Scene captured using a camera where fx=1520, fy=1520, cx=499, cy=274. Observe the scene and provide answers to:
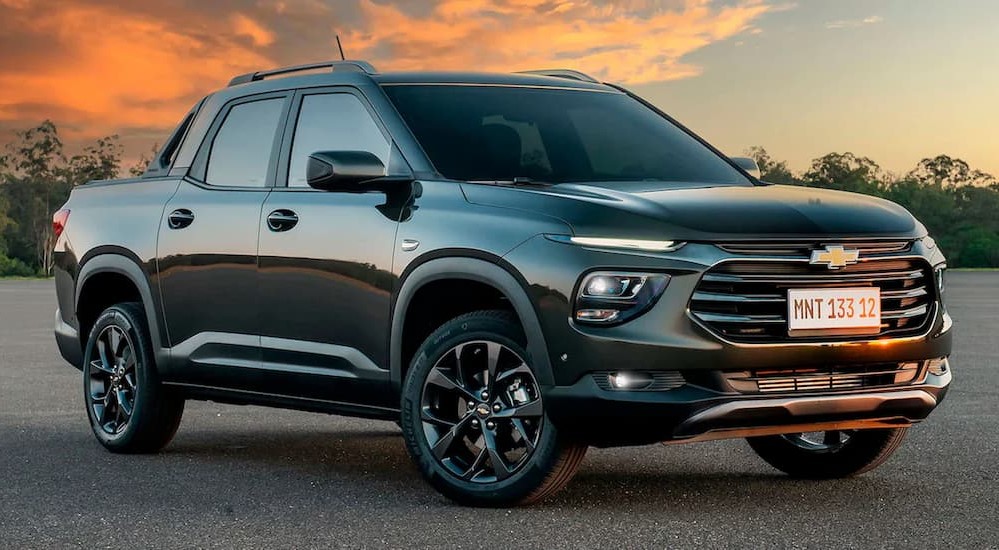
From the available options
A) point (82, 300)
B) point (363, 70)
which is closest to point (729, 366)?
point (363, 70)

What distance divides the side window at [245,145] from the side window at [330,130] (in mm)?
235

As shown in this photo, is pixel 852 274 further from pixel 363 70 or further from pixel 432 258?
pixel 363 70

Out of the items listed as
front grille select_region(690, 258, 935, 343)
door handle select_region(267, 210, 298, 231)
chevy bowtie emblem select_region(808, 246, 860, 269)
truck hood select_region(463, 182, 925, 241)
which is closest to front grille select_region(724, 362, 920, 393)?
front grille select_region(690, 258, 935, 343)

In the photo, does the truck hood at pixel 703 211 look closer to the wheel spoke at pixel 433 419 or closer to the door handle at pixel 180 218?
the wheel spoke at pixel 433 419

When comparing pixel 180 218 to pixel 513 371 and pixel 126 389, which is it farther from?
pixel 513 371

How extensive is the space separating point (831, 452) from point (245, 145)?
341 cm

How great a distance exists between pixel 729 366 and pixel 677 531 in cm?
67

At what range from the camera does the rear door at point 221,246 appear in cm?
766

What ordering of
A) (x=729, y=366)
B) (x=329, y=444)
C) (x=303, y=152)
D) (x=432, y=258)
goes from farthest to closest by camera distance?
(x=329, y=444) → (x=303, y=152) → (x=432, y=258) → (x=729, y=366)

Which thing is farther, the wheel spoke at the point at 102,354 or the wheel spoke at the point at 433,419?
the wheel spoke at the point at 102,354

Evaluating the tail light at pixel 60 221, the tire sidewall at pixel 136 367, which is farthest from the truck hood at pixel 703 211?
the tail light at pixel 60 221

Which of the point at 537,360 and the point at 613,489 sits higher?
the point at 537,360

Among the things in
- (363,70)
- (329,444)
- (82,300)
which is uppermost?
(363,70)

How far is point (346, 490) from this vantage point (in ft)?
23.4
